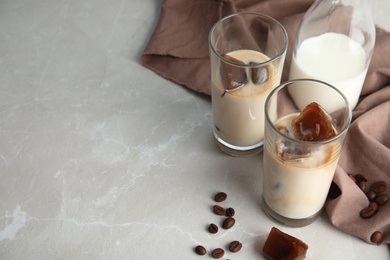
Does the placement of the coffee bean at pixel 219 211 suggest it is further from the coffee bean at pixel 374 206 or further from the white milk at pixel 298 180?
the coffee bean at pixel 374 206

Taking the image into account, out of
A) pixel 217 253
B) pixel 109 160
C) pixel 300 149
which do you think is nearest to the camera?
pixel 300 149

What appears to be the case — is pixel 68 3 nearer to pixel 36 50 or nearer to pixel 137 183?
pixel 36 50

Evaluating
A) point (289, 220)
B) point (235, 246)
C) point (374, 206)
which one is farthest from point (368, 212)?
point (235, 246)

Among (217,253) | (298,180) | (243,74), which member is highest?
(243,74)

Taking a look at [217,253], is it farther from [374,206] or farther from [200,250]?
[374,206]

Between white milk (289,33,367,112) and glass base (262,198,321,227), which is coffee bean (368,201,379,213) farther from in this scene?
white milk (289,33,367,112)

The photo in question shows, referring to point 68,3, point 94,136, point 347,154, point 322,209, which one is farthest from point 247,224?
point 68,3

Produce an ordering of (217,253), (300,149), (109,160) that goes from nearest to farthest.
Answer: (300,149) < (217,253) < (109,160)
